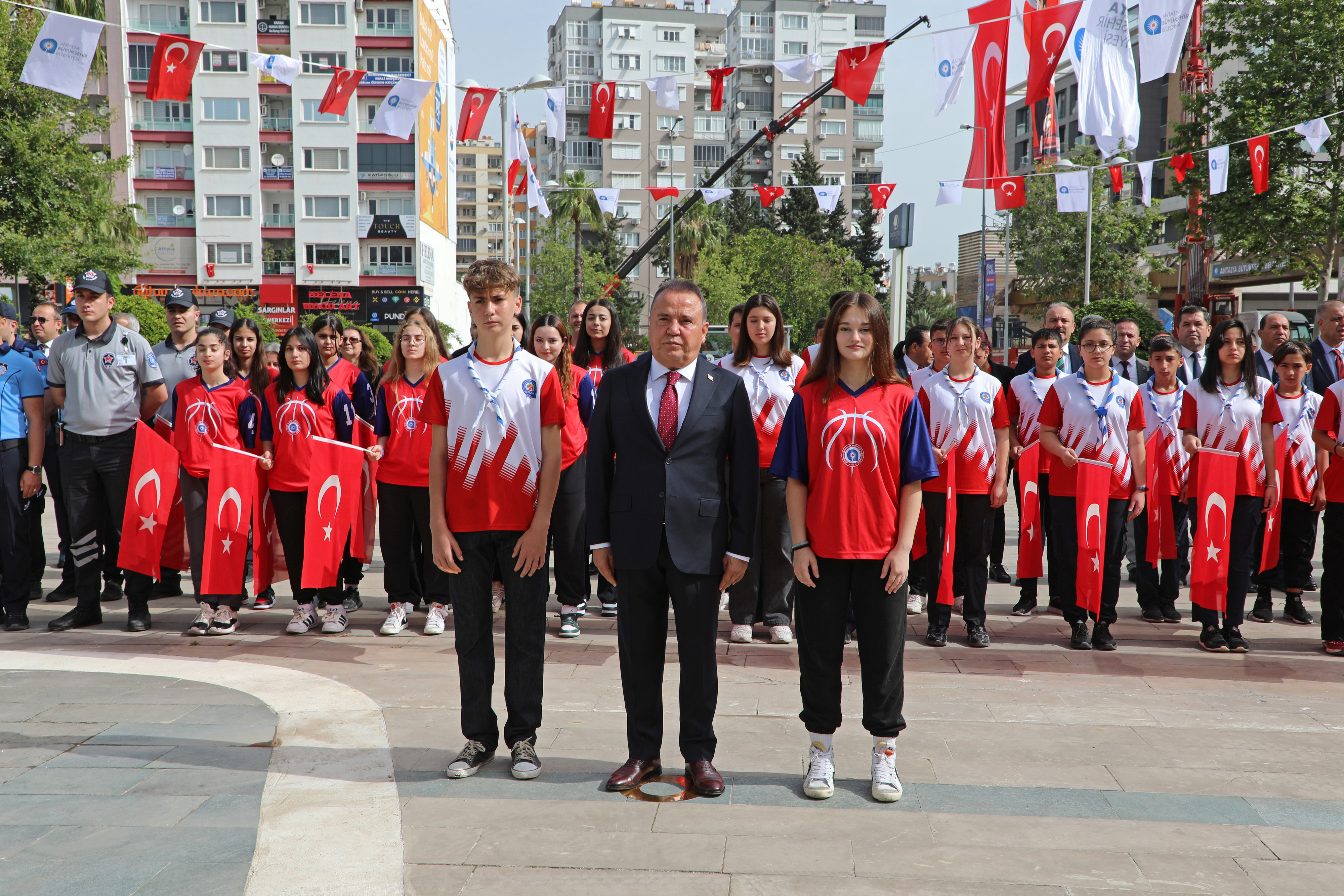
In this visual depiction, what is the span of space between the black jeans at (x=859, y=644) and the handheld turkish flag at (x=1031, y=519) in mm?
3665

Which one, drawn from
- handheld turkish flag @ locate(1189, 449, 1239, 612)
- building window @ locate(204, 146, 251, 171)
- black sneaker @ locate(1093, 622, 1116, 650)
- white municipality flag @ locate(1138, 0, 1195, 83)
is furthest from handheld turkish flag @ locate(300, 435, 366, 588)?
building window @ locate(204, 146, 251, 171)

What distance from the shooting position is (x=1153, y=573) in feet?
24.0

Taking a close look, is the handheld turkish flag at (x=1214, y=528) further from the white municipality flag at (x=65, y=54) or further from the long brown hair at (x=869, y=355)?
the white municipality flag at (x=65, y=54)

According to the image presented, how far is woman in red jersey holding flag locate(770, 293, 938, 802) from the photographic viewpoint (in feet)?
12.6

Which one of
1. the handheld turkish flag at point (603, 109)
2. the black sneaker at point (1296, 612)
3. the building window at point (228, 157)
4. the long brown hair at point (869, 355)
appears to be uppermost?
the building window at point (228, 157)

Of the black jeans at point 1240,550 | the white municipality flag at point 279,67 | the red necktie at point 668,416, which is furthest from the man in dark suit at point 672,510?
the white municipality flag at point 279,67

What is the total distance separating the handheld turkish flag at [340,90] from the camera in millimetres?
14266

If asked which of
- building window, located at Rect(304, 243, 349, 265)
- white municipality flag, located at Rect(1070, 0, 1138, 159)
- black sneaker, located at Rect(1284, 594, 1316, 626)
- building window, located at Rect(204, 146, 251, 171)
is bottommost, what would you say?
black sneaker, located at Rect(1284, 594, 1316, 626)

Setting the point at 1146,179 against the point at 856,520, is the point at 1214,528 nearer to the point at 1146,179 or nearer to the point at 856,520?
the point at 856,520

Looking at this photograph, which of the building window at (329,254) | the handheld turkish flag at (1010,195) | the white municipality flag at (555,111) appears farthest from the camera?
the building window at (329,254)

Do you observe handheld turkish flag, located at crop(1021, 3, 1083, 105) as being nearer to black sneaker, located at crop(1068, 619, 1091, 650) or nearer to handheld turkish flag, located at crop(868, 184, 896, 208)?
black sneaker, located at crop(1068, 619, 1091, 650)

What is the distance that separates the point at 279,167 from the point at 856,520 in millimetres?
53738

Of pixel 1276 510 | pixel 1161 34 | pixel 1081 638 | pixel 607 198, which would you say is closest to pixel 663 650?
pixel 1081 638

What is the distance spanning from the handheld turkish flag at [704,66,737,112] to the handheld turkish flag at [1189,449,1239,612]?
9.87 meters
